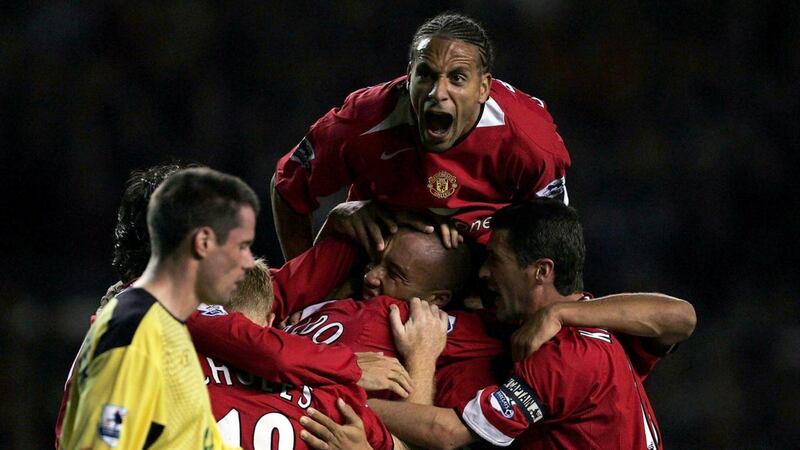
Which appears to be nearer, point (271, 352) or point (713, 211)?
point (271, 352)

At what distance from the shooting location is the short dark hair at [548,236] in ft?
12.6

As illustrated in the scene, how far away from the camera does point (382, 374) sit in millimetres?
3719

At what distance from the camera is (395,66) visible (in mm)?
7770

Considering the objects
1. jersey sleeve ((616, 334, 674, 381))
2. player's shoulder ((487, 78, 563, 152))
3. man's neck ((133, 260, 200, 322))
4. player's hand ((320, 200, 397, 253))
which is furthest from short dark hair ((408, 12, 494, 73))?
man's neck ((133, 260, 200, 322))

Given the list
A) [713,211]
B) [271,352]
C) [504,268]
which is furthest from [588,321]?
[713,211]

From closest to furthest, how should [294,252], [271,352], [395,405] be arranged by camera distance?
1. [271,352]
2. [395,405]
3. [294,252]

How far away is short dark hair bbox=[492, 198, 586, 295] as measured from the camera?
385 centimetres

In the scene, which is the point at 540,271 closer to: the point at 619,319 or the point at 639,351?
the point at 619,319

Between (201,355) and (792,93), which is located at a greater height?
(201,355)

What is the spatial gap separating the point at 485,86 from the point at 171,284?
1693mm

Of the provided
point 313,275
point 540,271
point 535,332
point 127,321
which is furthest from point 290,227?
point 127,321

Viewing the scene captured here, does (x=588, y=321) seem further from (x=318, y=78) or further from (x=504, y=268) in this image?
(x=318, y=78)

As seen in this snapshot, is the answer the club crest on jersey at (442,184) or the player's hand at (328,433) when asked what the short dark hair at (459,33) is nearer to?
the club crest on jersey at (442,184)

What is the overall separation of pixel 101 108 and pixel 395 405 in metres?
4.35
